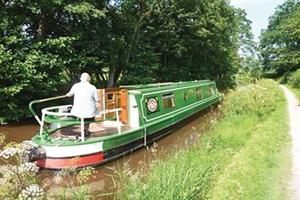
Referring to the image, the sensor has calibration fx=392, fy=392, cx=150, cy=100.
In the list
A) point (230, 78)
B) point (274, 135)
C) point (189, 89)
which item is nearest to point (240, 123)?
point (274, 135)

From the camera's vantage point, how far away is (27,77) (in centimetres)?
1452

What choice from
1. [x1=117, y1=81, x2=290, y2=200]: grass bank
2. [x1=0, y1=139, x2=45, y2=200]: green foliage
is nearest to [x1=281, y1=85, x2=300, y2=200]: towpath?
[x1=117, y1=81, x2=290, y2=200]: grass bank

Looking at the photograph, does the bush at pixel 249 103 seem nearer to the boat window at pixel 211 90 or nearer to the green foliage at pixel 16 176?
the boat window at pixel 211 90

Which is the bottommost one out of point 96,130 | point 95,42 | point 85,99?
point 96,130

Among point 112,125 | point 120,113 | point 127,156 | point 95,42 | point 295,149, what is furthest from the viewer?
point 95,42

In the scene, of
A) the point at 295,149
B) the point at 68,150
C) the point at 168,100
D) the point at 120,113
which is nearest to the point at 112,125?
the point at 120,113

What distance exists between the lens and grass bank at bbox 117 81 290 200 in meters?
5.90

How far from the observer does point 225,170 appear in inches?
279

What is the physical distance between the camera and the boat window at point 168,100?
14008mm

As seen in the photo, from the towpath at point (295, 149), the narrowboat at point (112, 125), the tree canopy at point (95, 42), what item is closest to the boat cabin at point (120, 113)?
the narrowboat at point (112, 125)

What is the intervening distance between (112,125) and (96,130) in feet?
2.64

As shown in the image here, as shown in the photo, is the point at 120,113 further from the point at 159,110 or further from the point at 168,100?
the point at 168,100

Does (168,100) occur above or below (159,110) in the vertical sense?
above

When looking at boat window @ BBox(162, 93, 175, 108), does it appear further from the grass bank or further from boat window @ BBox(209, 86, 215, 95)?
boat window @ BBox(209, 86, 215, 95)
